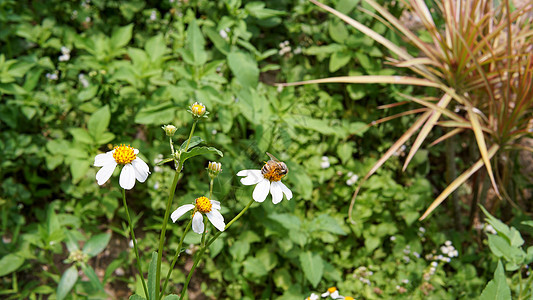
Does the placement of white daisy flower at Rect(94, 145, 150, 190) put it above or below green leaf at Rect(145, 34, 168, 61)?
above

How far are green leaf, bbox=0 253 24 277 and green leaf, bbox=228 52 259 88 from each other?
1179 millimetres

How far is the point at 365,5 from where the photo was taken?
2287 millimetres

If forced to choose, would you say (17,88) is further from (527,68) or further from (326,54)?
(527,68)

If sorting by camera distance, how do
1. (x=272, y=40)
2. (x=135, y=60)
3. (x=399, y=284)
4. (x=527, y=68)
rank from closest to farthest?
(x=527, y=68) < (x=399, y=284) < (x=135, y=60) < (x=272, y=40)

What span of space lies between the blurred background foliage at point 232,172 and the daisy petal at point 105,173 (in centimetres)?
77

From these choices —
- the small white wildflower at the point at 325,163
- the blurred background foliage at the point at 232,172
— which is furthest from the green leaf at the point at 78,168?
the small white wildflower at the point at 325,163

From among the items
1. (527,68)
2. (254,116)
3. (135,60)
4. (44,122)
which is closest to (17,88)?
(44,122)

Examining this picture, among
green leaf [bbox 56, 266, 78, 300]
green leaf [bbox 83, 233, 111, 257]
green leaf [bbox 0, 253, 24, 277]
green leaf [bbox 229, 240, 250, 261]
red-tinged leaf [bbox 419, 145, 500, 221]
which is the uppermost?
red-tinged leaf [bbox 419, 145, 500, 221]

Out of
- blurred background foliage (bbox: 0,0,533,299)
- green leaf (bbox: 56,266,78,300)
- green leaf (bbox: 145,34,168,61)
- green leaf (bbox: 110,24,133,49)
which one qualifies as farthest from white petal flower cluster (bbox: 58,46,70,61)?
green leaf (bbox: 56,266,78,300)

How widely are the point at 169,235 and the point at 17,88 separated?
1004 mm

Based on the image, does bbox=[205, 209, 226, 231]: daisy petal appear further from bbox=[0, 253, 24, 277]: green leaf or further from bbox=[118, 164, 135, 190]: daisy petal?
bbox=[0, 253, 24, 277]: green leaf

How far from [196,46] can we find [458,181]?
1291 mm

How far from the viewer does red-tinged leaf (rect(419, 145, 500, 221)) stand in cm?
188

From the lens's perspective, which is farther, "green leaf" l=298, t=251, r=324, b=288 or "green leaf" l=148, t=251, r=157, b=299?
"green leaf" l=298, t=251, r=324, b=288
